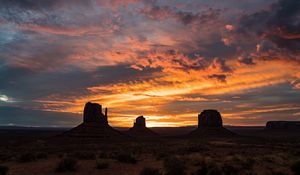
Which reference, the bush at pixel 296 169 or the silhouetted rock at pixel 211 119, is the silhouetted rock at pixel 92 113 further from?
the bush at pixel 296 169

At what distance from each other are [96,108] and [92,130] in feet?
41.3

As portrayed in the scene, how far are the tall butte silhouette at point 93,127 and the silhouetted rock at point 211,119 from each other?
49036 millimetres

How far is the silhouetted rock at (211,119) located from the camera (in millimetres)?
120438

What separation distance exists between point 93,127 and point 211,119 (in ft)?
194

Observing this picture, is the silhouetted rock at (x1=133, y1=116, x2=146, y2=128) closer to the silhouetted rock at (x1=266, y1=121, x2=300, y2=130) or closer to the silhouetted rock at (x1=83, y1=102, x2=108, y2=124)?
the silhouetted rock at (x1=83, y1=102, x2=108, y2=124)

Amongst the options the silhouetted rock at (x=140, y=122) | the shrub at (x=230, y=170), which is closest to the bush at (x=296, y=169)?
the shrub at (x=230, y=170)

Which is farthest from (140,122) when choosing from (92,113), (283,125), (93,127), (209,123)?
(283,125)

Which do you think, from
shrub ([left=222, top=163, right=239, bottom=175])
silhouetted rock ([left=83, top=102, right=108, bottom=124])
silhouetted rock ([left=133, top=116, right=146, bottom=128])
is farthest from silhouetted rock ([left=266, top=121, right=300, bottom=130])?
shrub ([left=222, top=163, right=239, bottom=175])

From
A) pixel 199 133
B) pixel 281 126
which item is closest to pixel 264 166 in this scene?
pixel 199 133

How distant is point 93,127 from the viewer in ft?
278

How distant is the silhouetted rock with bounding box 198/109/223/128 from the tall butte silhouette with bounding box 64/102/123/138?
161ft

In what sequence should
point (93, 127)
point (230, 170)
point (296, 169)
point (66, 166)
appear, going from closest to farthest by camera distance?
point (230, 170) → point (66, 166) → point (296, 169) → point (93, 127)

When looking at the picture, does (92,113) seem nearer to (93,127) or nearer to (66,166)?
(93,127)

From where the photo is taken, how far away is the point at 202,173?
1936 cm
